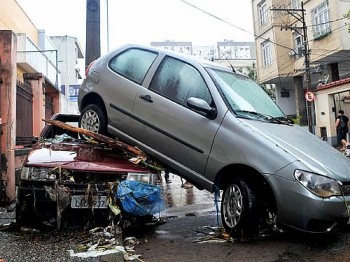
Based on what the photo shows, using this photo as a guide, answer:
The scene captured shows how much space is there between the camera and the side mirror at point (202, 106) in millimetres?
4121

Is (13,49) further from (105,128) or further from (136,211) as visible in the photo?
(136,211)

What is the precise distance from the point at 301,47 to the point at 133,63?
19.4m

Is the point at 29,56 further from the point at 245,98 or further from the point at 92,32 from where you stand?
the point at 245,98

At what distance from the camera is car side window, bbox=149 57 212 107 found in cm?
450

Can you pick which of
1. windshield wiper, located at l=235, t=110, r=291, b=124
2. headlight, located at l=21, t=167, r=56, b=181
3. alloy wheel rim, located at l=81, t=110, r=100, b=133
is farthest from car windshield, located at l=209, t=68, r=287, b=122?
→ headlight, located at l=21, t=167, r=56, b=181

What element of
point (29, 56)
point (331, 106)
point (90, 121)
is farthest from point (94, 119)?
point (29, 56)

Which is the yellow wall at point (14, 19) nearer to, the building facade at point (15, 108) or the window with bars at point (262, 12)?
the building facade at point (15, 108)

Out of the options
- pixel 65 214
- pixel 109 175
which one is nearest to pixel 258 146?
pixel 109 175

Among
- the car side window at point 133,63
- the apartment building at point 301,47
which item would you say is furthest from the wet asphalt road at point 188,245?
the apartment building at point 301,47

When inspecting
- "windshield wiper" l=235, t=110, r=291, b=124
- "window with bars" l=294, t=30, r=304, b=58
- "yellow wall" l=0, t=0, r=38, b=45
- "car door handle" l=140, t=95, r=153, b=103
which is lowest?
"windshield wiper" l=235, t=110, r=291, b=124

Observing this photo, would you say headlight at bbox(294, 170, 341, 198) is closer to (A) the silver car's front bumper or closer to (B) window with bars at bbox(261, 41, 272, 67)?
(A) the silver car's front bumper

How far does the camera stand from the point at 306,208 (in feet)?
10.9

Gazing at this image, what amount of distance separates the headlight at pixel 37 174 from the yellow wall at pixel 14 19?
54.7ft

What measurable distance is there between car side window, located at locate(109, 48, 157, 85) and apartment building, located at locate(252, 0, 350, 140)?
41.2ft
